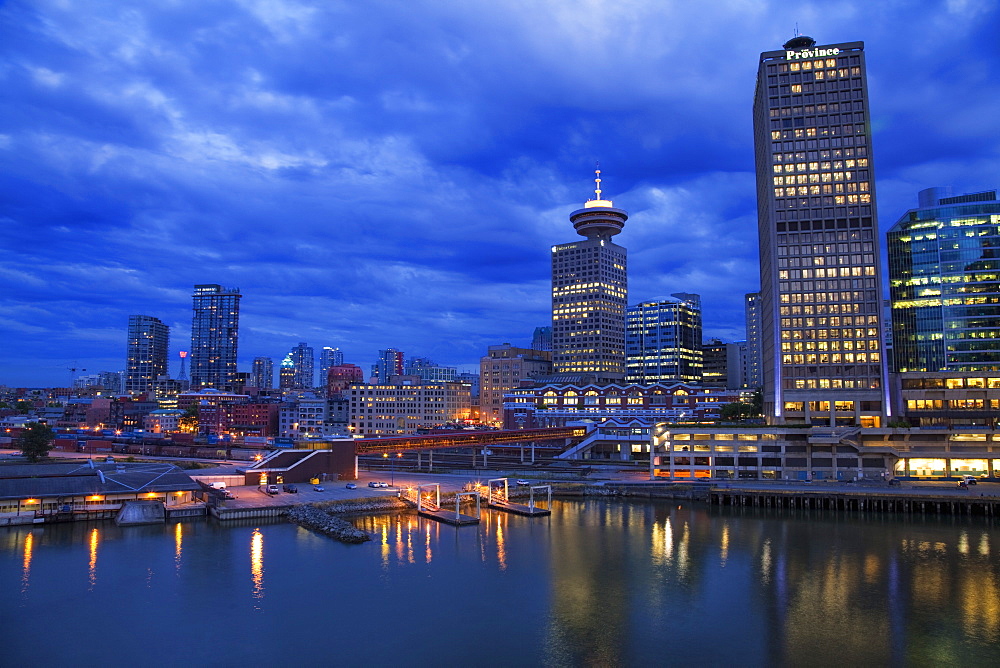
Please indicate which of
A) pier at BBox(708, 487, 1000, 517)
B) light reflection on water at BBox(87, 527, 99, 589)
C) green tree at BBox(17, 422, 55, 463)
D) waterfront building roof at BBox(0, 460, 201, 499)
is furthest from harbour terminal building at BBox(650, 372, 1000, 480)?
green tree at BBox(17, 422, 55, 463)

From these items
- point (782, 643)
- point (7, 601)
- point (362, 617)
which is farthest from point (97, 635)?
point (782, 643)

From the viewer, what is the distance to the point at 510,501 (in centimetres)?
9925

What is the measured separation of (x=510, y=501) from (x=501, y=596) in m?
46.7

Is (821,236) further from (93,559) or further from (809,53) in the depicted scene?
(93,559)

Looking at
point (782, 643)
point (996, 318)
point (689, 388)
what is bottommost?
point (782, 643)

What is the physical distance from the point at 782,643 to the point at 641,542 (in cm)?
2824

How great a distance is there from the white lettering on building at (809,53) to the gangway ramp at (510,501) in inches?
3573

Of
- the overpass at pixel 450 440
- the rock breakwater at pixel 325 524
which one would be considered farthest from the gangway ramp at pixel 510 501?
the rock breakwater at pixel 325 524

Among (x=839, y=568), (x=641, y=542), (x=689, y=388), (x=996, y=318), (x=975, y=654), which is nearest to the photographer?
(x=975, y=654)

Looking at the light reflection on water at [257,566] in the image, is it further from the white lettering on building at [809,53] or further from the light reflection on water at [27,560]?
the white lettering on building at [809,53]

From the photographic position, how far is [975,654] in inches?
1618

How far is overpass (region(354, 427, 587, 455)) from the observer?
115 meters

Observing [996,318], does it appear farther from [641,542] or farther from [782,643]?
[782,643]

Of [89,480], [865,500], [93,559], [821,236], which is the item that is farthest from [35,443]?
[821,236]
